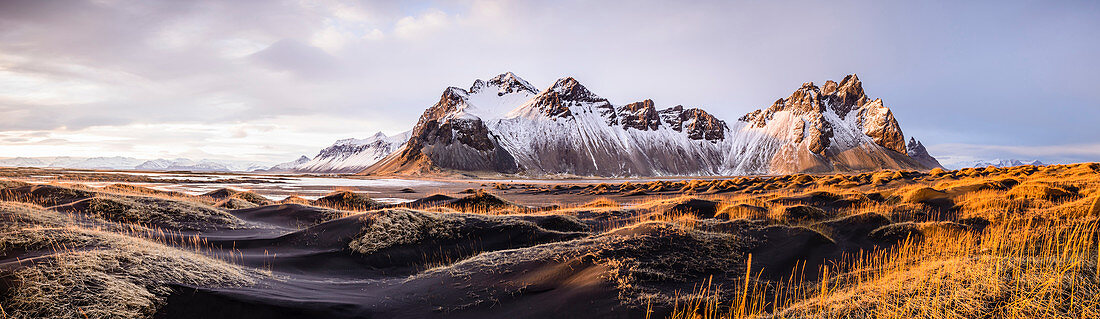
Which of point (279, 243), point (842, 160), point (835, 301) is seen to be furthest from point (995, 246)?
point (842, 160)

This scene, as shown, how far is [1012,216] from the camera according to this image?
1173cm

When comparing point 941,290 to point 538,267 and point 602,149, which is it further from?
point 602,149

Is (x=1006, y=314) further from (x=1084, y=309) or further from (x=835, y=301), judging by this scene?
(x=835, y=301)

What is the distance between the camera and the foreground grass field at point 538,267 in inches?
188

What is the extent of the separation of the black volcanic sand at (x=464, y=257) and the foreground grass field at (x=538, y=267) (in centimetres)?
4

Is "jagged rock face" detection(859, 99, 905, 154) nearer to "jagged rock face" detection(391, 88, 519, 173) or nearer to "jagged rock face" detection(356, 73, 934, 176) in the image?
"jagged rock face" detection(356, 73, 934, 176)

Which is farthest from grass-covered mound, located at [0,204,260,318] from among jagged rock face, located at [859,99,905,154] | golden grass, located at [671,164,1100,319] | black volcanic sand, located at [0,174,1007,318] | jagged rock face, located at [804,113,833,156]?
jagged rock face, located at [859,99,905,154]

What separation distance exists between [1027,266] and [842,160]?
691 ft

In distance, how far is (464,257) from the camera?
435 inches

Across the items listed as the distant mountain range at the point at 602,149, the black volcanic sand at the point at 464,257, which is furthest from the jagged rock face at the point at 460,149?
the black volcanic sand at the point at 464,257

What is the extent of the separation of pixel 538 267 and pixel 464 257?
3.81m

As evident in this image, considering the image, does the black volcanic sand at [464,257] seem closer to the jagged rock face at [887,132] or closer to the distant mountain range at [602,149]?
the distant mountain range at [602,149]

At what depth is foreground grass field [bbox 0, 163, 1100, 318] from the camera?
4.77m

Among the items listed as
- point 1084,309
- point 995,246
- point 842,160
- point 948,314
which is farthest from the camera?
point 842,160
